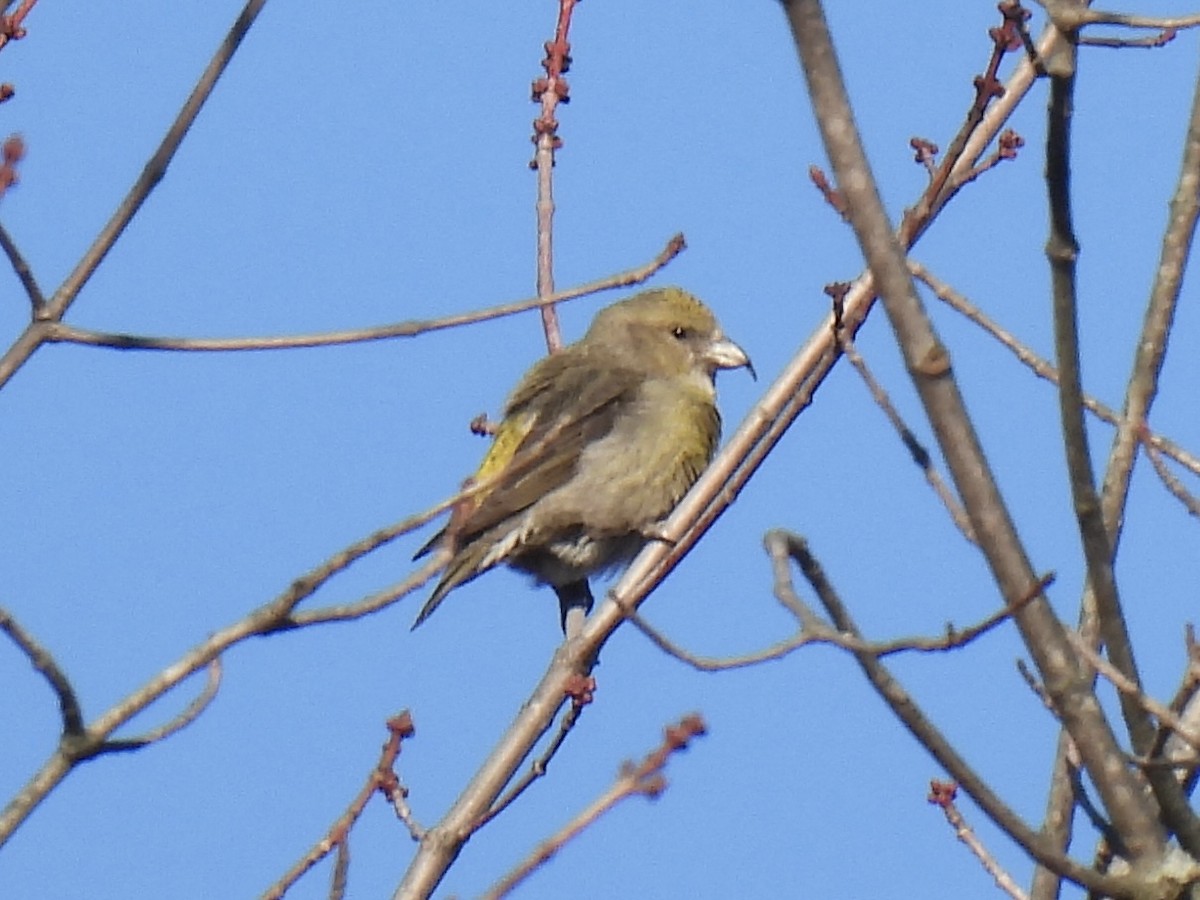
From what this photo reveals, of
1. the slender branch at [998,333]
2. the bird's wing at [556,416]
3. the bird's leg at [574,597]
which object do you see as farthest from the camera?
the bird's leg at [574,597]

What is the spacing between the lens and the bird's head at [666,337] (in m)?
8.41

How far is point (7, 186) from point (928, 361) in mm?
1695

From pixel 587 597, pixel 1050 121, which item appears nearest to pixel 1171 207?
pixel 1050 121

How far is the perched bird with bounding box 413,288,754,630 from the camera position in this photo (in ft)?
24.5

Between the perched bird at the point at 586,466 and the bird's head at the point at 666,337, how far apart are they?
0.03 meters

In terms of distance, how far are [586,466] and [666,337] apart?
1022 mm

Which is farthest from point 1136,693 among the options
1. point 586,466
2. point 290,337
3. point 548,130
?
point 586,466

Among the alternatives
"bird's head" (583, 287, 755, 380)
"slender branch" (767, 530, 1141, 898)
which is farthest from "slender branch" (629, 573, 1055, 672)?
"bird's head" (583, 287, 755, 380)

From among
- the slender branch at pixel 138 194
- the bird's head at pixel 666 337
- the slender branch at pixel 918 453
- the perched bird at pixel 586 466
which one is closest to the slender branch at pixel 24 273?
Result: the slender branch at pixel 138 194

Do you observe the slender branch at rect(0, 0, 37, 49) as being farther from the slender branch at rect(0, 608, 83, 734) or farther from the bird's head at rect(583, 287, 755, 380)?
the bird's head at rect(583, 287, 755, 380)

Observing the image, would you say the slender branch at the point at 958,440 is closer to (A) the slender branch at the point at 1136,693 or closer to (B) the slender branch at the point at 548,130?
(A) the slender branch at the point at 1136,693

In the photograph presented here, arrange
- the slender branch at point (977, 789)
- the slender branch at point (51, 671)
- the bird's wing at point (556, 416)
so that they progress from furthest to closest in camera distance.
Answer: the bird's wing at point (556, 416) → the slender branch at point (977, 789) → the slender branch at point (51, 671)

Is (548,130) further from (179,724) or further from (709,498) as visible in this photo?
(179,724)

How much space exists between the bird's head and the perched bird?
33 mm
